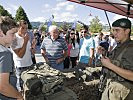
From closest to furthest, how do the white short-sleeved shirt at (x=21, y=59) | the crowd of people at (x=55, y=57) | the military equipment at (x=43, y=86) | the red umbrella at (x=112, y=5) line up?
the crowd of people at (x=55, y=57) → the military equipment at (x=43, y=86) → the white short-sleeved shirt at (x=21, y=59) → the red umbrella at (x=112, y=5)

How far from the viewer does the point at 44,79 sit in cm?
379

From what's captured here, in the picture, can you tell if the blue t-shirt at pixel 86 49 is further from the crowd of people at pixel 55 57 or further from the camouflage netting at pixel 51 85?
the camouflage netting at pixel 51 85

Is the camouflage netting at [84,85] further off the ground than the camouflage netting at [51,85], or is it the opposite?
the camouflage netting at [51,85]

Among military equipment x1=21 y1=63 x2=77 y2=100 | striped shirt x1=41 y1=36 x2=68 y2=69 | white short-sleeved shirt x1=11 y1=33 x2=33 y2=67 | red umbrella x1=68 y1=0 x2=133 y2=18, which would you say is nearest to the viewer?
military equipment x1=21 y1=63 x2=77 y2=100

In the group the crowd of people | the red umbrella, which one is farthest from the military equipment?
the red umbrella

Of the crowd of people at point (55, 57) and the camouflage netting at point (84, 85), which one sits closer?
the crowd of people at point (55, 57)

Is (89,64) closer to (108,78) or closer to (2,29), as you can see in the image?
(108,78)

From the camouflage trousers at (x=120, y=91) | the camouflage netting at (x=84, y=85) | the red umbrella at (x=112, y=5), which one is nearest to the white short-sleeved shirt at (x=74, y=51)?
the red umbrella at (x=112, y=5)

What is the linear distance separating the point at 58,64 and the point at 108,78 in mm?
2293

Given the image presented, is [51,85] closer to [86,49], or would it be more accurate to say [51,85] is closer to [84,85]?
[84,85]

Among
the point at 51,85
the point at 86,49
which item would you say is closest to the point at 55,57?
the point at 86,49

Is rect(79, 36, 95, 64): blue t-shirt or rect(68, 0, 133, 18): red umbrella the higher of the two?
rect(68, 0, 133, 18): red umbrella

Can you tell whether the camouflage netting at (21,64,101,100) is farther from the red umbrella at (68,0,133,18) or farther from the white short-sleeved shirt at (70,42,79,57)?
the white short-sleeved shirt at (70,42,79,57)

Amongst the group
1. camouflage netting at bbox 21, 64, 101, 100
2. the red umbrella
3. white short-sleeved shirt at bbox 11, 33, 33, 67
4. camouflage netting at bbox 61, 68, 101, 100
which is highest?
the red umbrella
